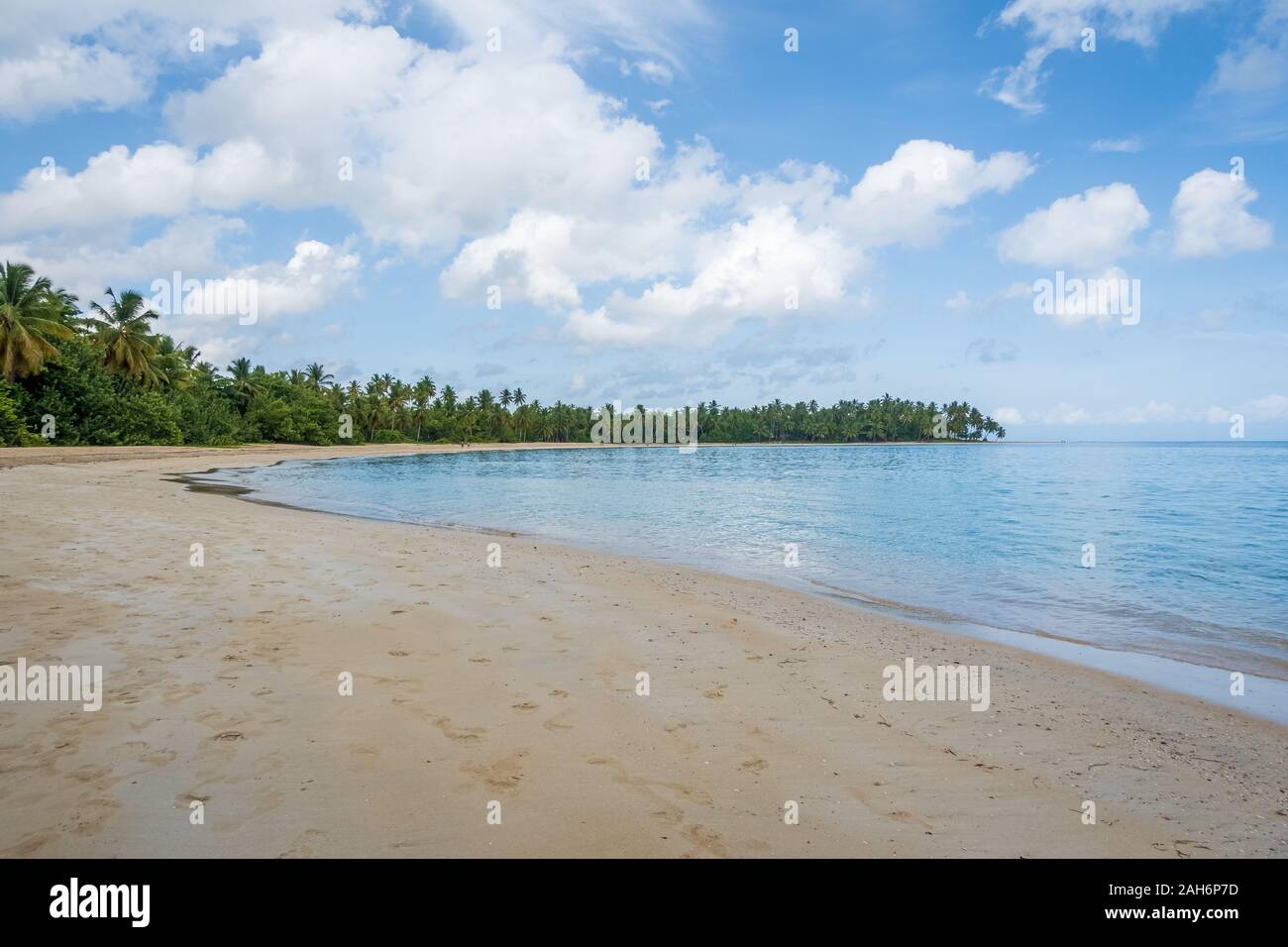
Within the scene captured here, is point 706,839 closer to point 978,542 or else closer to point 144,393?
point 978,542

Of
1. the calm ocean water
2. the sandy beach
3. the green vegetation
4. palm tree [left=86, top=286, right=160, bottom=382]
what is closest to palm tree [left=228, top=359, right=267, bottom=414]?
the green vegetation

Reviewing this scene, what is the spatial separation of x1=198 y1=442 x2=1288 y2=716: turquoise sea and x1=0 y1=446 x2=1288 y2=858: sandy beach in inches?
134

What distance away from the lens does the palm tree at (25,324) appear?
46.0 m

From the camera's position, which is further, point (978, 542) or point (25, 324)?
point (25, 324)

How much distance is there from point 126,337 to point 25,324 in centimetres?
1654

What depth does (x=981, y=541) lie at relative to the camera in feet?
66.0

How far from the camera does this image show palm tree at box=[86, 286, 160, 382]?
6197cm

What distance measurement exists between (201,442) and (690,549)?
74282mm

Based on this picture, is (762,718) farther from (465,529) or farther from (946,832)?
(465,529)

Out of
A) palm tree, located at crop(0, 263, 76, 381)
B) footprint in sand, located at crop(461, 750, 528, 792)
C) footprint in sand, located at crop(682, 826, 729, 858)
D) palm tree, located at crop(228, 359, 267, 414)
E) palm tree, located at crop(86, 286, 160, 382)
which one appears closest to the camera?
footprint in sand, located at crop(682, 826, 729, 858)

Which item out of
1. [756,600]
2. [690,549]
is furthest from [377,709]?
[690,549]

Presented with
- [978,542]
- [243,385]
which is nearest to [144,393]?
[243,385]

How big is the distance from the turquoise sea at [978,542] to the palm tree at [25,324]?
21.0m

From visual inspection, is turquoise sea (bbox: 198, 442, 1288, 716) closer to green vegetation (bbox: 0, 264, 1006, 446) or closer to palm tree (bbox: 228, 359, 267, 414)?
green vegetation (bbox: 0, 264, 1006, 446)
